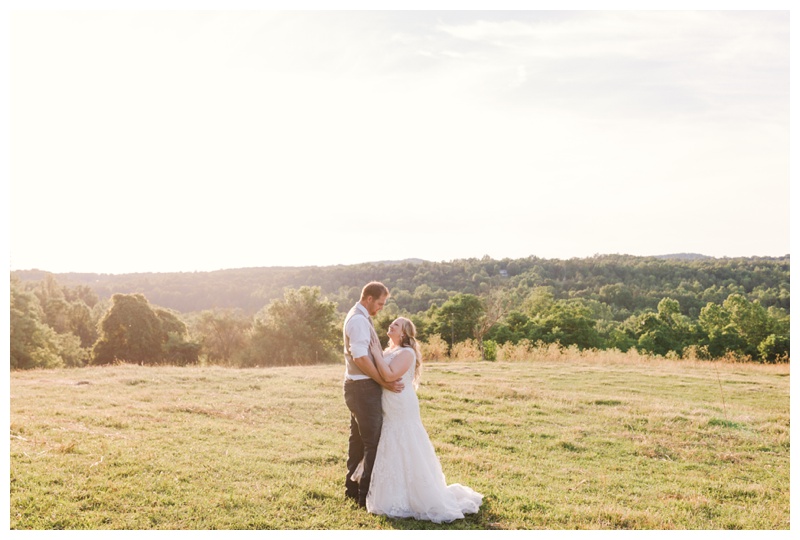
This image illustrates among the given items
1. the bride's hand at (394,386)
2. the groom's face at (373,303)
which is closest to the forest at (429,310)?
the bride's hand at (394,386)

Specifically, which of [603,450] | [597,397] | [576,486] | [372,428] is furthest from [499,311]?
[372,428]

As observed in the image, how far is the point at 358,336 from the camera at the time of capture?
679 cm

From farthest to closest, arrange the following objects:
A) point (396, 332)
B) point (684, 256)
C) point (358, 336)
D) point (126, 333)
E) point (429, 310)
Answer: point (684, 256) → point (429, 310) → point (126, 333) → point (396, 332) → point (358, 336)

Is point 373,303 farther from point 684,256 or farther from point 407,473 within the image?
point 684,256

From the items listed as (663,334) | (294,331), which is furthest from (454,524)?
(663,334)

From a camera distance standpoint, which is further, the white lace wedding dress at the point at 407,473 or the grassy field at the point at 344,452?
the grassy field at the point at 344,452

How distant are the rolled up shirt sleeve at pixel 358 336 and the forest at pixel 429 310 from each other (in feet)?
76.5

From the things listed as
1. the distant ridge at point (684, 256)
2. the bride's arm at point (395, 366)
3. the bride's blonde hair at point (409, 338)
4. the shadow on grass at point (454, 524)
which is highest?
the distant ridge at point (684, 256)

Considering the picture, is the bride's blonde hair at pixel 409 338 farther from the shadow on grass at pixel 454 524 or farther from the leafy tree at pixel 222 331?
the leafy tree at pixel 222 331

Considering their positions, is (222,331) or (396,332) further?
(222,331)

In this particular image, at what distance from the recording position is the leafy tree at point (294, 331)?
41094 mm

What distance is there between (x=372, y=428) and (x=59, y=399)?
36.9 feet

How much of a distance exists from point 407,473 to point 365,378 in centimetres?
119
